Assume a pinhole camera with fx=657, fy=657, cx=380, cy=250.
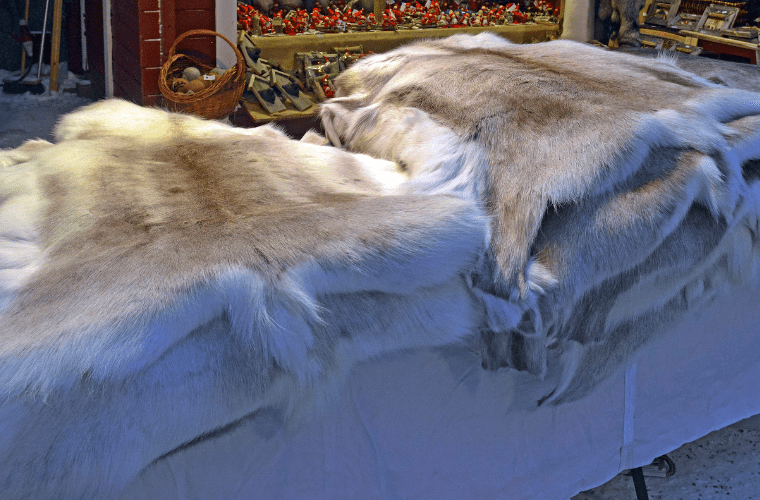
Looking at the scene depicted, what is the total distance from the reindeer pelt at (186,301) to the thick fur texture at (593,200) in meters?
0.09

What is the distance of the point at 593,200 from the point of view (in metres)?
1.16

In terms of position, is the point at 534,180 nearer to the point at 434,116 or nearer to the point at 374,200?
the point at 374,200

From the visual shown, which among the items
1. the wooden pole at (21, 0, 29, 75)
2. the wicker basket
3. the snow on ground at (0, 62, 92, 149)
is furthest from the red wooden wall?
the wooden pole at (21, 0, 29, 75)

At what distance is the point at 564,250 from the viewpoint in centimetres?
114

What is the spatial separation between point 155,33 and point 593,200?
310cm

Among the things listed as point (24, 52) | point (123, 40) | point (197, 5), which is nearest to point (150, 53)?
point (197, 5)

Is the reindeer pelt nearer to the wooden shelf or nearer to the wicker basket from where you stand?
the wicker basket

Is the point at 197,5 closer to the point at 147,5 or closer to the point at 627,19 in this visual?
the point at 147,5

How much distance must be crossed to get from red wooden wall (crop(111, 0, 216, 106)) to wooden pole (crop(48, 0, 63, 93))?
1.02 metres

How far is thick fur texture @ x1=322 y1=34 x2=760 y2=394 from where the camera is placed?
3.72 ft

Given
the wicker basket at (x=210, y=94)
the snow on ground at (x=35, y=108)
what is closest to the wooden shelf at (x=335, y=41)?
the wicker basket at (x=210, y=94)

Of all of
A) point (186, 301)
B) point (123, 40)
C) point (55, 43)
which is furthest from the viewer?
point (55, 43)

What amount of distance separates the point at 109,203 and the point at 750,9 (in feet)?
15.3

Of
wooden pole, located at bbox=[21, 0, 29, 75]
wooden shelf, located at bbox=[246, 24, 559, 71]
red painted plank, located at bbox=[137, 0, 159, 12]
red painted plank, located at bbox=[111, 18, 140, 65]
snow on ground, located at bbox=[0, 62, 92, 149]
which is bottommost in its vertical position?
snow on ground, located at bbox=[0, 62, 92, 149]
